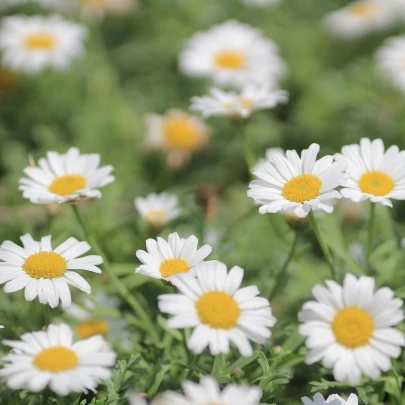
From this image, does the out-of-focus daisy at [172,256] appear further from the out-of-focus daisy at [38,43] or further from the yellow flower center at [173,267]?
the out-of-focus daisy at [38,43]

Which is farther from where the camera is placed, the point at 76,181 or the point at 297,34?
the point at 297,34

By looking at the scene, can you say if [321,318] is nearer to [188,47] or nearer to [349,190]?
[349,190]

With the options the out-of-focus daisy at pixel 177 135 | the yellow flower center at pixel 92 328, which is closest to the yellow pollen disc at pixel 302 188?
the yellow flower center at pixel 92 328

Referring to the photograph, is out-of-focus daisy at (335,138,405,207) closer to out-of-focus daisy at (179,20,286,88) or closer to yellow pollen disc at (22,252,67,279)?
yellow pollen disc at (22,252,67,279)

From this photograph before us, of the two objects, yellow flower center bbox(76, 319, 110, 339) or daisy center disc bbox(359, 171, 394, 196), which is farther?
yellow flower center bbox(76, 319, 110, 339)

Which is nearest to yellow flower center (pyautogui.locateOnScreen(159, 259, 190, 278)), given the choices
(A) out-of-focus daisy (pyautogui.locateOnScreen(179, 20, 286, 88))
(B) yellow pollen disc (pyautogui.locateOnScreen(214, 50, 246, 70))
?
(A) out-of-focus daisy (pyautogui.locateOnScreen(179, 20, 286, 88))

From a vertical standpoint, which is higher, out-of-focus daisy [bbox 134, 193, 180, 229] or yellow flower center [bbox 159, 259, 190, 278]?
out-of-focus daisy [bbox 134, 193, 180, 229]

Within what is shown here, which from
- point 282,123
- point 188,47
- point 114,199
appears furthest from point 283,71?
point 114,199
